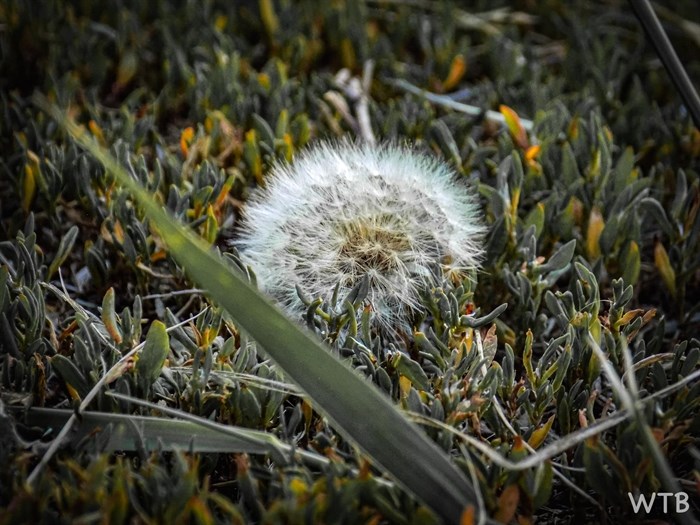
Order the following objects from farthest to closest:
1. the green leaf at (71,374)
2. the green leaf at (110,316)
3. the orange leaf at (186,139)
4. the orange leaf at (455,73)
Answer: the orange leaf at (455,73)
the orange leaf at (186,139)
the green leaf at (110,316)
the green leaf at (71,374)

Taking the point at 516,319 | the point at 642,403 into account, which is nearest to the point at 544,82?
the point at 516,319

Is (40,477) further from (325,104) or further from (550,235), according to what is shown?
(325,104)

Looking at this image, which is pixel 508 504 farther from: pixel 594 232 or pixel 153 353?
pixel 594 232

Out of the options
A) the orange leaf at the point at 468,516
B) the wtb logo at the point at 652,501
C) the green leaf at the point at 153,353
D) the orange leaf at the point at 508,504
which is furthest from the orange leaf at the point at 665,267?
the green leaf at the point at 153,353

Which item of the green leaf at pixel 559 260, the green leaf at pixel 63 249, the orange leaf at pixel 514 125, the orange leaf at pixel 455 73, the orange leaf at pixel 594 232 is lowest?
the green leaf at pixel 559 260

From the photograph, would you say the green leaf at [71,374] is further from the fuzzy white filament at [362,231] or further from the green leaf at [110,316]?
the fuzzy white filament at [362,231]

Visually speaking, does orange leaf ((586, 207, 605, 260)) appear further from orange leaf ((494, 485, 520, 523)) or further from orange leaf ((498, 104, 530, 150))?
orange leaf ((494, 485, 520, 523))

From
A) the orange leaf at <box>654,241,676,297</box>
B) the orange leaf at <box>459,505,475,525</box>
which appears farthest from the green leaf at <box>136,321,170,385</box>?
the orange leaf at <box>654,241,676,297</box>
